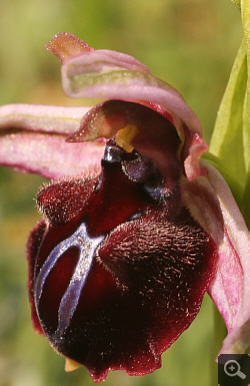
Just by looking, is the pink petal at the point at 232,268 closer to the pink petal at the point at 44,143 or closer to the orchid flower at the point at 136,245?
the orchid flower at the point at 136,245

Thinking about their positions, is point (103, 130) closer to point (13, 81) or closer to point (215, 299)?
point (215, 299)

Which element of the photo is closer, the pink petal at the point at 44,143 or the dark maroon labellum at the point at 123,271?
the dark maroon labellum at the point at 123,271

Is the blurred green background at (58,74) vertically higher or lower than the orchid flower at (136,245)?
lower

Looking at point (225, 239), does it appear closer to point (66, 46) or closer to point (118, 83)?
point (118, 83)

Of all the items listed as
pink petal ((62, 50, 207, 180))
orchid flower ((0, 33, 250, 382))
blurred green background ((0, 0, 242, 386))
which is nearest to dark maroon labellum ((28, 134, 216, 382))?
orchid flower ((0, 33, 250, 382))

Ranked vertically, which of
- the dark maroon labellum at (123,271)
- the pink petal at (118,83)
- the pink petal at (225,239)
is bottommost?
the dark maroon labellum at (123,271)

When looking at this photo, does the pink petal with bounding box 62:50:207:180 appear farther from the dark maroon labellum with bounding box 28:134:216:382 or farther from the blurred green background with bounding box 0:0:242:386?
the blurred green background with bounding box 0:0:242:386

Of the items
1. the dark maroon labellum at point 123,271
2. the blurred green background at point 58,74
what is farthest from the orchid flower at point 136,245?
the blurred green background at point 58,74
